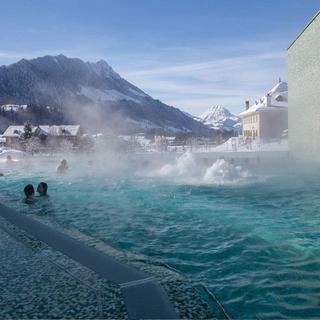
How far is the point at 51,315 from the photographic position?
12.0ft

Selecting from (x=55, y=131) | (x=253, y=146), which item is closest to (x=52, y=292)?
(x=253, y=146)

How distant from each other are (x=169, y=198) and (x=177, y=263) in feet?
21.9

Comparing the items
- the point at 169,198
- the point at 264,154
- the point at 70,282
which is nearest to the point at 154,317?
the point at 70,282

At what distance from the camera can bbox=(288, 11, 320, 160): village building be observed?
80.4ft

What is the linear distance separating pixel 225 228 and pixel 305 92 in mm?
20871

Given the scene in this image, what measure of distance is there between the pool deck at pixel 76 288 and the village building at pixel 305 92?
70.9 feet

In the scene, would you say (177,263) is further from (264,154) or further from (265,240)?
(264,154)

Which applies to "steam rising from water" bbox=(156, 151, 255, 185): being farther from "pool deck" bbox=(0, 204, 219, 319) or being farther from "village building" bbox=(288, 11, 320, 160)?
"pool deck" bbox=(0, 204, 219, 319)

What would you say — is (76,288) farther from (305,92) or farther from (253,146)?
(253,146)

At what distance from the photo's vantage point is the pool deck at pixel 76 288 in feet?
12.2

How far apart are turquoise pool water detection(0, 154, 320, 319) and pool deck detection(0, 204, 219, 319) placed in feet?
2.96

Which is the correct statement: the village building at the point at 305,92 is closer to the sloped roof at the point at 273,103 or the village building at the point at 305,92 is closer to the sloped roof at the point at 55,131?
the sloped roof at the point at 273,103

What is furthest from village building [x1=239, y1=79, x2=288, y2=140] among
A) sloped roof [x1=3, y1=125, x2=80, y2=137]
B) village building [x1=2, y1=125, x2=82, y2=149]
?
sloped roof [x1=3, y1=125, x2=80, y2=137]

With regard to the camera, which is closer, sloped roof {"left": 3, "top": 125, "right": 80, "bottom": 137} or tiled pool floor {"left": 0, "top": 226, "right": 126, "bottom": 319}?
tiled pool floor {"left": 0, "top": 226, "right": 126, "bottom": 319}
